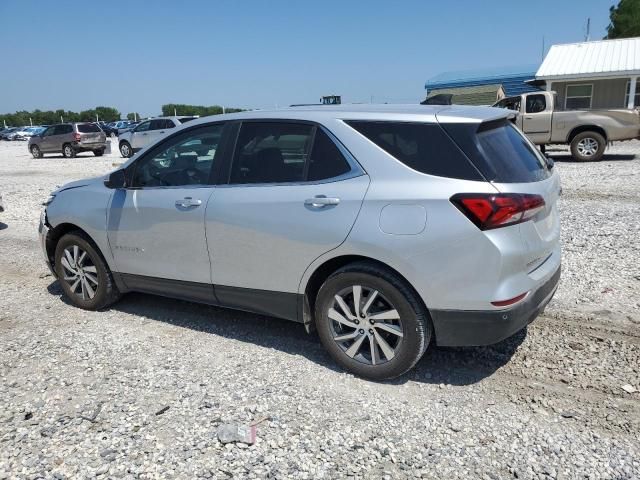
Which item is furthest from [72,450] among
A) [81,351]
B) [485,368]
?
[485,368]

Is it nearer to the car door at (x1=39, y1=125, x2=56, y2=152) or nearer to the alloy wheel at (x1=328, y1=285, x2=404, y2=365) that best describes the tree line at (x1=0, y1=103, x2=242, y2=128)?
the car door at (x1=39, y1=125, x2=56, y2=152)

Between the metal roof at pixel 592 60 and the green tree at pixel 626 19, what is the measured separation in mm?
11418

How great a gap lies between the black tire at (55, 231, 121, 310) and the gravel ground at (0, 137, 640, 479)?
0.13 metres

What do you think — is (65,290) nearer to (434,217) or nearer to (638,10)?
(434,217)

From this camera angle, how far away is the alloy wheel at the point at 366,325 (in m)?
3.33

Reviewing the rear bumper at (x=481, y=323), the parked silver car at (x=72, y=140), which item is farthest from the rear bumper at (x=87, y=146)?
the rear bumper at (x=481, y=323)

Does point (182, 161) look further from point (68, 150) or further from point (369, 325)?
point (68, 150)

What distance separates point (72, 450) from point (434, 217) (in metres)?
2.46

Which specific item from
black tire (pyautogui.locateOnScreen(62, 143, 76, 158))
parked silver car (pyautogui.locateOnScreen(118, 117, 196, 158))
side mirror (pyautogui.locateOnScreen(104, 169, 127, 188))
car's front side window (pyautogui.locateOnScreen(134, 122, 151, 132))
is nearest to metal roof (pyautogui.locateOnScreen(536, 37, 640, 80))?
parked silver car (pyautogui.locateOnScreen(118, 117, 196, 158))

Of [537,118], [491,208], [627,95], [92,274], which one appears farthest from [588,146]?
[92,274]

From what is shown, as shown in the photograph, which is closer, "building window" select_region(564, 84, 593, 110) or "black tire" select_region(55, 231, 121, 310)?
"black tire" select_region(55, 231, 121, 310)

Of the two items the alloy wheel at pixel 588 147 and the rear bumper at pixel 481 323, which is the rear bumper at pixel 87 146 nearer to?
the alloy wheel at pixel 588 147

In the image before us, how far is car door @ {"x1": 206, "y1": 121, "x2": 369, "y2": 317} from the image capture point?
3.37 meters

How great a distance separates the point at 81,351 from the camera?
408cm
